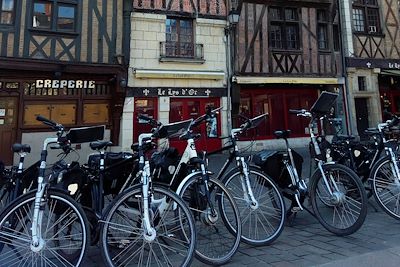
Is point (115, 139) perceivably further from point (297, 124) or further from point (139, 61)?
point (297, 124)

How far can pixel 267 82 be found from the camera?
1184 centimetres

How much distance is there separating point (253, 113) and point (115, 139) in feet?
16.7

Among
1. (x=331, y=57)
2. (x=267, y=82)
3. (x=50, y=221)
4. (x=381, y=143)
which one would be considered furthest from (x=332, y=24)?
(x=50, y=221)

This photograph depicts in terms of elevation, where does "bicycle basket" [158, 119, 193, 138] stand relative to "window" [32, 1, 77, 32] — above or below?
below

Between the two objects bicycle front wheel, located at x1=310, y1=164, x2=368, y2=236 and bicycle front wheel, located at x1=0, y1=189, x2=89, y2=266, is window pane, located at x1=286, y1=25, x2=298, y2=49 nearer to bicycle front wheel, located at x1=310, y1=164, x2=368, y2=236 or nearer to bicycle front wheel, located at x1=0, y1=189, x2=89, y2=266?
bicycle front wheel, located at x1=310, y1=164, x2=368, y2=236

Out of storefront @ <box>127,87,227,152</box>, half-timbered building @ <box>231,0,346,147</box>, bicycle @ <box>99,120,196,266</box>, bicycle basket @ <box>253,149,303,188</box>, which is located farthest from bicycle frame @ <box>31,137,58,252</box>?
half-timbered building @ <box>231,0,346,147</box>

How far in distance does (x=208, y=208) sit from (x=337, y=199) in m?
1.39

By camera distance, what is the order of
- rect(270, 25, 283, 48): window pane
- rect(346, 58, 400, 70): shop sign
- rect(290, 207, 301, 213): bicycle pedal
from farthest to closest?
rect(346, 58, 400, 70): shop sign → rect(270, 25, 283, 48): window pane → rect(290, 207, 301, 213): bicycle pedal

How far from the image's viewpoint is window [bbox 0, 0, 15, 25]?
9.16 meters

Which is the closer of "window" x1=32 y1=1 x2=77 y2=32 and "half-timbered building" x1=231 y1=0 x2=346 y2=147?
"window" x1=32 y1=1 x2=77 y2=32

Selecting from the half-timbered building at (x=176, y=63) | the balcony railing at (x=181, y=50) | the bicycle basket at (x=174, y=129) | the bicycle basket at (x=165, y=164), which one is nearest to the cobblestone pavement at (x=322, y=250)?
the bicycle basket at (x=165, y=164)

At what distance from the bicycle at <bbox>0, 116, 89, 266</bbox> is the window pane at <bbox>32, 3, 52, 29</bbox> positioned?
8.47 meters

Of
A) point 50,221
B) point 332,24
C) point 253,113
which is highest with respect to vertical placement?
point 332,24

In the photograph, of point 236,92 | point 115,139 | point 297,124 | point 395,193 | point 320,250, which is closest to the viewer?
point 320,250
